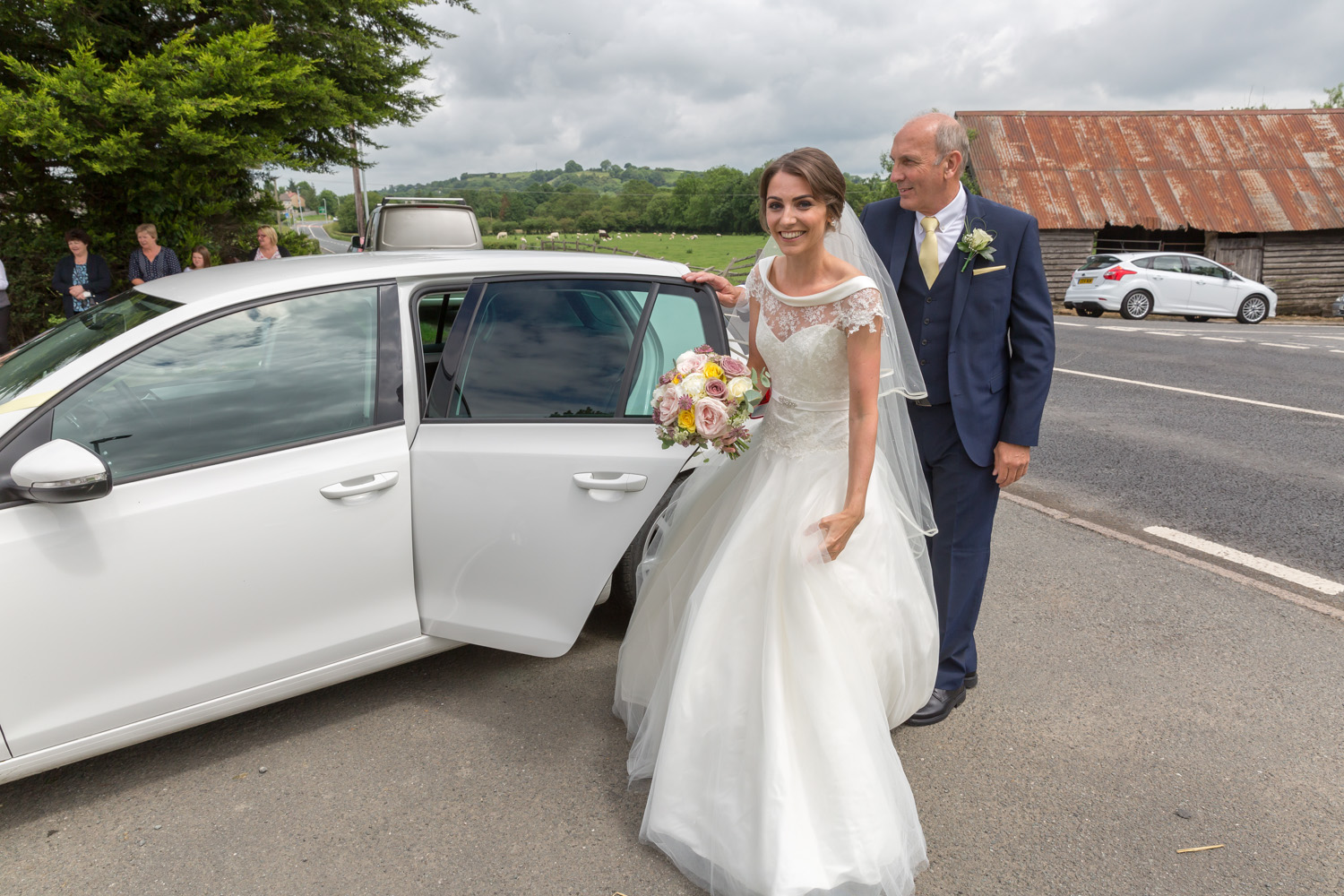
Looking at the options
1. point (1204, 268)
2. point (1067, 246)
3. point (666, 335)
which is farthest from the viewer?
point (1067, 246)

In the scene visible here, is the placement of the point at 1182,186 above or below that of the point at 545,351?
above

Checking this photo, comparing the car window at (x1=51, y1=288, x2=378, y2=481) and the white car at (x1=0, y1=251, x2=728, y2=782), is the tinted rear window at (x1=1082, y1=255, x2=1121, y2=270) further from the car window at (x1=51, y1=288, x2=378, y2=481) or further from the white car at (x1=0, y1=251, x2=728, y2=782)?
the car window at (x1=51, y1=288, x2=378, y2=481)

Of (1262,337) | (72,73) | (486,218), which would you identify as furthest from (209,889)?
(486,218)

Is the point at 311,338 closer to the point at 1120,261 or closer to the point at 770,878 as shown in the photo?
the point at 770,878

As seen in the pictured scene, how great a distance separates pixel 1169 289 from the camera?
2047cm

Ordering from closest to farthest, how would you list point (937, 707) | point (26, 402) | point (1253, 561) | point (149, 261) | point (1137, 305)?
point (26, 402), point (937, 707), point (1253, 561), point (149, 261), point (1137, 305)

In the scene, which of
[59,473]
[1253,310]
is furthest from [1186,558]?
[1253,310]

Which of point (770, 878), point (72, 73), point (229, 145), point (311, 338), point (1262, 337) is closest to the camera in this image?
point (770, 878)

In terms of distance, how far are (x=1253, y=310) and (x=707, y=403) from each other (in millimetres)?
23506

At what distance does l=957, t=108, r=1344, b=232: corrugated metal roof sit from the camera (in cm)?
2600

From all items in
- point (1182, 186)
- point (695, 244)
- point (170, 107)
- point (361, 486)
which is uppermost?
point (1182, 186)

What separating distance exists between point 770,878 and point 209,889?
1.48 m

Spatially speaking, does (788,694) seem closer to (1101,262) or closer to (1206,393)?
(1206,393)

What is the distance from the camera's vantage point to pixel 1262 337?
1583 centimetres
